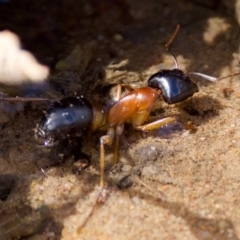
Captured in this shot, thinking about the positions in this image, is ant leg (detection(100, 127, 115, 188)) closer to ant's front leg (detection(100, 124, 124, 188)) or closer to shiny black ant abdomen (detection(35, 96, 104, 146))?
ant's front leg (detection(100, 124, 124, 188))

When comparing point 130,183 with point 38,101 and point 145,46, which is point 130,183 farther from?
point 145,46

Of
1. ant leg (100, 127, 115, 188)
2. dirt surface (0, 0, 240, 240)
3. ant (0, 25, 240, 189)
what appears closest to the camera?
dirt surface (0, 0, 240, 240)

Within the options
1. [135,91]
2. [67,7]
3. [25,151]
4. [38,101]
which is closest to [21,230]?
[25,151]

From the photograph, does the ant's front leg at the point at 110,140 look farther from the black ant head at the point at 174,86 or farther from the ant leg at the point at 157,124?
the black ant head at the point at 174,86

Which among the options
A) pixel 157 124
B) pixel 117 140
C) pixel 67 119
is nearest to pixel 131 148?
pixel 117 140

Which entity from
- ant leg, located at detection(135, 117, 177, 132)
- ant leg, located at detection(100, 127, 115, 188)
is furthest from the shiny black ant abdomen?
ant leg, located at detection(135, 117, 177, 132)
